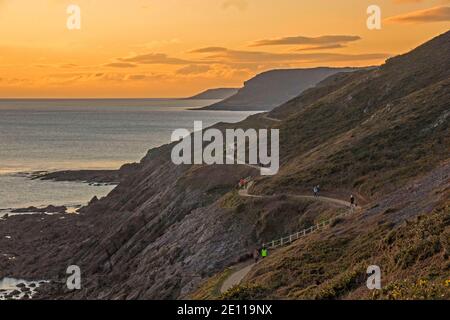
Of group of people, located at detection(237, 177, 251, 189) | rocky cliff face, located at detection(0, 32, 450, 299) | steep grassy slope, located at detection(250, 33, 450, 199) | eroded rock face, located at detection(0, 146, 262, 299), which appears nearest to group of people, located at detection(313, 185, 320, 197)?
rocky cliff face, located at detection(0, 32, 450, 299)

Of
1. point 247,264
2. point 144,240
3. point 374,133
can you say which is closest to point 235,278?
point 247,264

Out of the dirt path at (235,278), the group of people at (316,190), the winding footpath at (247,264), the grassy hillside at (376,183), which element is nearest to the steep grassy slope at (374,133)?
the grassy hillside at (376,183)

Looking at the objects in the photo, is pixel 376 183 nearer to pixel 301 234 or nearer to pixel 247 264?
pixel 301 234

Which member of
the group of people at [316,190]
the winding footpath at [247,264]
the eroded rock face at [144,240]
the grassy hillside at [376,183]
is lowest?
the eroded rock face at [144,240]

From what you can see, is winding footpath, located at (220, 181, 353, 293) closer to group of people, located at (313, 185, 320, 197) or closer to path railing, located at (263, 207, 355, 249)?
path railing, located at (263, 207, 355, 249)

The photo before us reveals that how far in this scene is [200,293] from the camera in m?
33.6

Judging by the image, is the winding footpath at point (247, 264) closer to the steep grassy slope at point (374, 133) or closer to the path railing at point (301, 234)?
the path railing at point (301, 234)

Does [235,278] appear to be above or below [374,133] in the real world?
below

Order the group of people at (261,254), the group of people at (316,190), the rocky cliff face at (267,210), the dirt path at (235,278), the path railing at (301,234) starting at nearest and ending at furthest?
1. the dirt path at (235,278)
2. the rocky cliff face at (267,210)
3. the group of people at (261,254)
4. the path railing at (301,234)
5. the group of people at (316,190)

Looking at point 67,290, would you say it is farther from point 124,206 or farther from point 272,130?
point 272,130

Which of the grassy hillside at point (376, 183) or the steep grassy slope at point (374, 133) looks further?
the steep grassy slope at point (374, 133)

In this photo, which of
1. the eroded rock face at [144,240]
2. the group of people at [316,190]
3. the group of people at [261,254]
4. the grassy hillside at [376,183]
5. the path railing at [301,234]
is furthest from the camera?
the group of people at [316,190]
